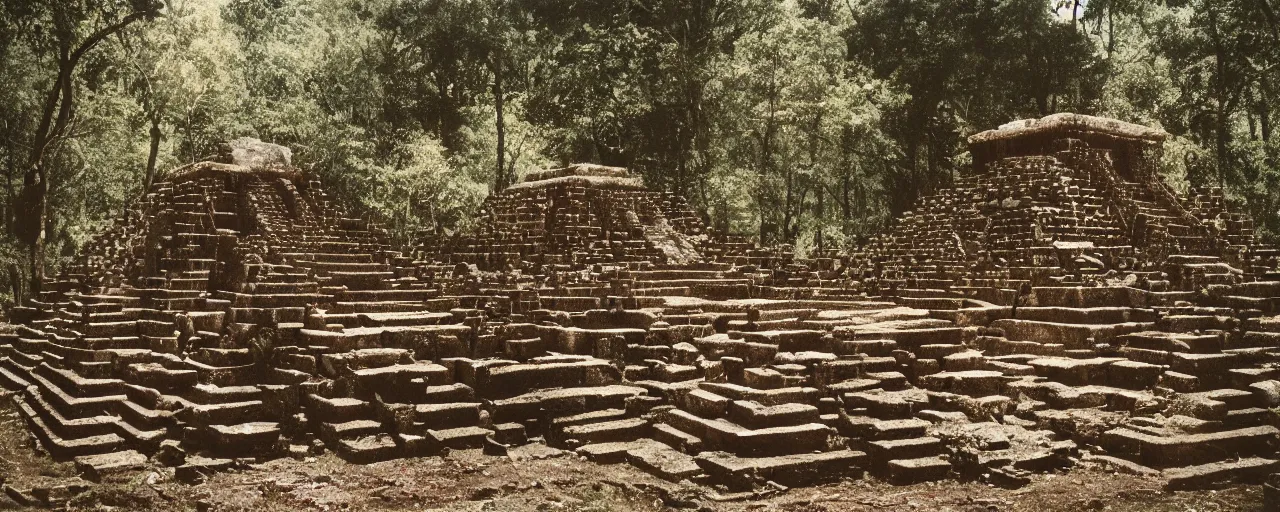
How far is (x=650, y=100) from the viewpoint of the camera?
2884 centimetres

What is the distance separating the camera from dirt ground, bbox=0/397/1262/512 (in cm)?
848

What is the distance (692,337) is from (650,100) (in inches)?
650

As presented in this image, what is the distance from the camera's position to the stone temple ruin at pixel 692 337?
1001 centimetres

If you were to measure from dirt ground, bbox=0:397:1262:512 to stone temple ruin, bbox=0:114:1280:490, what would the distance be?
0.30m

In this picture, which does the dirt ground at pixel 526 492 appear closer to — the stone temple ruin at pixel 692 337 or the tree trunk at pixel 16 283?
the stone temple ruin at pixel 692 337

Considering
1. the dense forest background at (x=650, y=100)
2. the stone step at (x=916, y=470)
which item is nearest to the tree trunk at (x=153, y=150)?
the dense forest background at (x=650, y=100)

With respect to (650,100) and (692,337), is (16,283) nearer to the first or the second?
(650,100)

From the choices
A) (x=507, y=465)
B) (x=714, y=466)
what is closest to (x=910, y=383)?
(x=714, y=466)

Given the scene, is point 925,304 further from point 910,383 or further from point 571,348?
point 571,348

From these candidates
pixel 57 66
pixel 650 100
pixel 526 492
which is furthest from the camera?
pixel 650 100

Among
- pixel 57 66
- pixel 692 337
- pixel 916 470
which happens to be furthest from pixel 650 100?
pixel 916 470

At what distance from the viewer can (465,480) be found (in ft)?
30.8

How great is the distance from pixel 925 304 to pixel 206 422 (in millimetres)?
11624

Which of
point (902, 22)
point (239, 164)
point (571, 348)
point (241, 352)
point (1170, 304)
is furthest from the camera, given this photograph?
point (902, 22)
